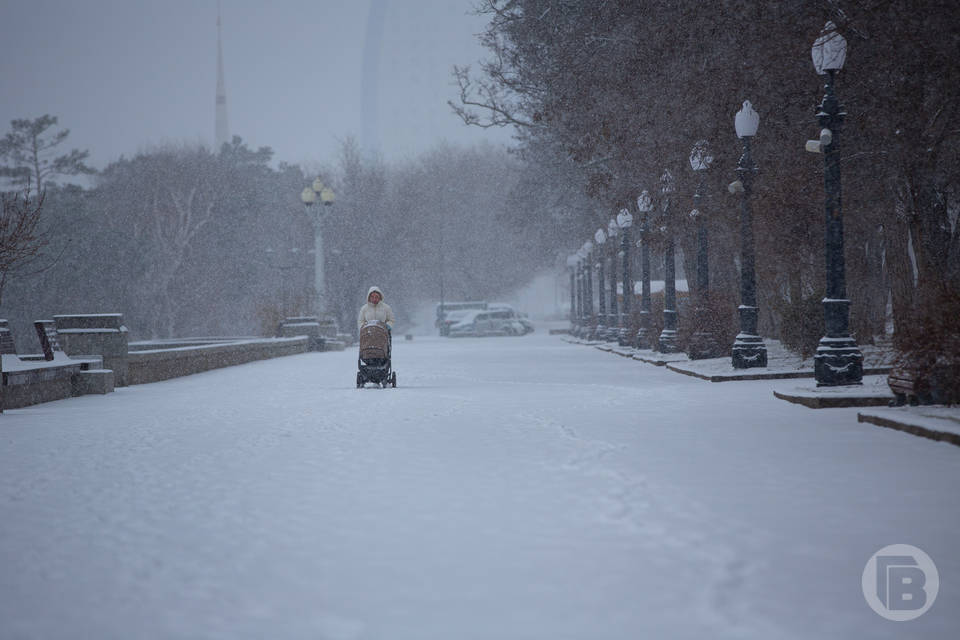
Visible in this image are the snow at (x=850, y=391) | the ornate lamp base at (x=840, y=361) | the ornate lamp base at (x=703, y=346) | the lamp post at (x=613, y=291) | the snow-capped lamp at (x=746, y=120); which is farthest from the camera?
the lamp post at (x=613, y=291)

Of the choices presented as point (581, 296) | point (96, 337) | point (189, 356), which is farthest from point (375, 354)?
point (581, 296)

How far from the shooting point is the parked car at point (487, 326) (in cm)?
6569

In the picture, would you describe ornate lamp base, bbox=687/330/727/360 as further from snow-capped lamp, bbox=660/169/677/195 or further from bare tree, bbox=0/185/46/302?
bare tree, bbox=0/185/46/302

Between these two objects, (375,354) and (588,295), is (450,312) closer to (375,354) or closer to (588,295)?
(588,295)

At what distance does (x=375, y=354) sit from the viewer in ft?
58.9

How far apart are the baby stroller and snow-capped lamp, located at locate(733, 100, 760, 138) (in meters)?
6.68

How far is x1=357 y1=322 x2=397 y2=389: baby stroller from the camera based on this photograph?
17906 millimetres

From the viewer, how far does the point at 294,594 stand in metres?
4.71

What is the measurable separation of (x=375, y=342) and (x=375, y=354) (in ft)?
0.66

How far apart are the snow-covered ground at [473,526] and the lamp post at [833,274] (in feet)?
5.92

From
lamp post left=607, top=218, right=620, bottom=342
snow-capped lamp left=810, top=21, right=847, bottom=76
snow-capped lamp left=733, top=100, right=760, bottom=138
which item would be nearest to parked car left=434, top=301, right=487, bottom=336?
lamp post left=607, top=218, right=620, bottom=342

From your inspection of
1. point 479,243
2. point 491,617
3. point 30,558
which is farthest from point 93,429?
point 479,243

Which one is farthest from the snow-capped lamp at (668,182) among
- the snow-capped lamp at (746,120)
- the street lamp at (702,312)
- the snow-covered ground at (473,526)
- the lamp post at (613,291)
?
the snow-covered ground at (473,526)

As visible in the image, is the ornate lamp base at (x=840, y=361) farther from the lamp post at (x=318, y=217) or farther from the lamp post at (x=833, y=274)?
the lamp post at (x=318, y=217)
